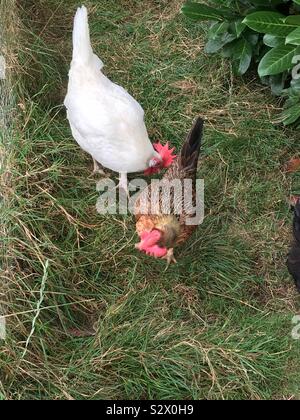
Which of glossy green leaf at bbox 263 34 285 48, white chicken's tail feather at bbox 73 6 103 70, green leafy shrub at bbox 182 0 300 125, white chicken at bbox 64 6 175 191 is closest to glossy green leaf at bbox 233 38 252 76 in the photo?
green leafy shrub at bbox 182 0 300 125

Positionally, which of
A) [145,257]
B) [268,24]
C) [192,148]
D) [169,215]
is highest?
[268,24]

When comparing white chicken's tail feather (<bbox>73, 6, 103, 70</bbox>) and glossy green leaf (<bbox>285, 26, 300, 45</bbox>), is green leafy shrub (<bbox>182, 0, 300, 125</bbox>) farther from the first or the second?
white chicken's tail feather (<bbox>73, 6, 103, 70</bbox>)

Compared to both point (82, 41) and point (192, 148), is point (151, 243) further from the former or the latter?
point (82, 41)

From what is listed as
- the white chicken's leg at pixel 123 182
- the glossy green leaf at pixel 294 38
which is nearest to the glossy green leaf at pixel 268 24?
the glossy green leaf at pixel 294 38

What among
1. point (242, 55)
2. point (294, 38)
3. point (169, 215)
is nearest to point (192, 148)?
point (169, 215)

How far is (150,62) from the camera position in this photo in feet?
12.6

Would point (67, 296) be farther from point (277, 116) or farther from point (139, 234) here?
point (277, 116)

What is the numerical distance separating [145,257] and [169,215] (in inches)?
12.5

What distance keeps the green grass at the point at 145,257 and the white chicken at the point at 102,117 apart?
0.96ft

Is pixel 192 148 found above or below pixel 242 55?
below

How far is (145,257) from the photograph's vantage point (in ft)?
9.92

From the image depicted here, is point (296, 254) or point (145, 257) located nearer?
point (296, 254)

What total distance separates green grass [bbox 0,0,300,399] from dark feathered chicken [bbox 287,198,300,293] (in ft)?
0.70

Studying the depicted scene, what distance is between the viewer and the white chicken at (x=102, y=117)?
2.94m
